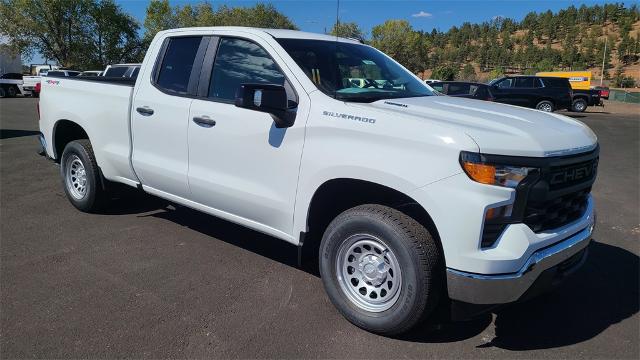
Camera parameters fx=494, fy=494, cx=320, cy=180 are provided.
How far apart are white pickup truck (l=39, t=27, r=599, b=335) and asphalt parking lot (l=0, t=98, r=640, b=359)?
0.40m

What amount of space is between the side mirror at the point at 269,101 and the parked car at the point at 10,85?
1399 inches

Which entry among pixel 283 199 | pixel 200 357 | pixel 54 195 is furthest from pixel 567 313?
pixel 54 195

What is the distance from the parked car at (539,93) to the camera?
2267 cm

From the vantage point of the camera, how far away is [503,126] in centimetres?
292

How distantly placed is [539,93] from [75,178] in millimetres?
21718

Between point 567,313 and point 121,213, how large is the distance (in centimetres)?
470

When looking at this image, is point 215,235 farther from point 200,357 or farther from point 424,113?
point 424,113

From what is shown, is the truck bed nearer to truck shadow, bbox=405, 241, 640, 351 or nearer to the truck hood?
the truck hood

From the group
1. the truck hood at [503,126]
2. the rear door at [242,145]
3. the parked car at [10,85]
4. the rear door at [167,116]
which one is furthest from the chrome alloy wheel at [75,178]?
the parked car at [10,85]

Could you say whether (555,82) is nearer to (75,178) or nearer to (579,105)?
(579,105)

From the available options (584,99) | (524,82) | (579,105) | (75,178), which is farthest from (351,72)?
(579,105)

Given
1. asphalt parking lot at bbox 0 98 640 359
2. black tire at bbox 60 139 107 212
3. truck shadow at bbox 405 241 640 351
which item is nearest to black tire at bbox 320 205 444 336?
asphalt parking lot at bbox 0 98 640 359

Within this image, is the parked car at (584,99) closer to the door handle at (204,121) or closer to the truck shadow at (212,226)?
the truck shadow at (212,226)

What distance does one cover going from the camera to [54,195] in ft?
21.4
